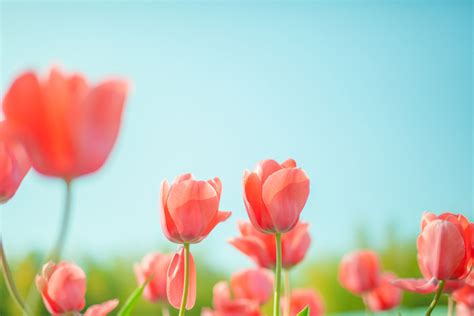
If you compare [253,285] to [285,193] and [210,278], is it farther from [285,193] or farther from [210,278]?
[210,278]

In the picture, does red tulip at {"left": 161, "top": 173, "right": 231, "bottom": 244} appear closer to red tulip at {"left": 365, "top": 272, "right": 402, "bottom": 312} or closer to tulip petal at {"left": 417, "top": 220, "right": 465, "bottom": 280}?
tulip petal at {"left": 417, "top": 220, "right": 465, "bottom": 280}

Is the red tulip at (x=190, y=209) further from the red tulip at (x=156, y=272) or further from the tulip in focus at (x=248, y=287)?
the tulip in focus at (x=248, y=287)

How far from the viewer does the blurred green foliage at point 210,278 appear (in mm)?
2678

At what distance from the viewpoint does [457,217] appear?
2.38ft

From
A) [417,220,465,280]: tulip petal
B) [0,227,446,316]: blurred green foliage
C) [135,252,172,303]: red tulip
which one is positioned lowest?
[0,227,446,316]: blurred green foliage

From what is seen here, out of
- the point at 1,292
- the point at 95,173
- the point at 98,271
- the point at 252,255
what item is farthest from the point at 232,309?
the point at 98,271

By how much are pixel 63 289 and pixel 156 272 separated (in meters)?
0.30

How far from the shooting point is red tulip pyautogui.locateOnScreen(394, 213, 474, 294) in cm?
68

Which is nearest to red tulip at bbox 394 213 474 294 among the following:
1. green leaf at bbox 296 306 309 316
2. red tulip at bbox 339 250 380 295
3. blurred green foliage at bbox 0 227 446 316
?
green leaf at bbox 296 306 309 316

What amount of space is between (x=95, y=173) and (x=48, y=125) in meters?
0.04

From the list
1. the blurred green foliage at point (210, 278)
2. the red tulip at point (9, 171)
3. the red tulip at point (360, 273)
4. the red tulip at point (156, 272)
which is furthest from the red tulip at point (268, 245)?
the blurred green foliage at point (210, 278)

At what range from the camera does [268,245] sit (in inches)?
33.3

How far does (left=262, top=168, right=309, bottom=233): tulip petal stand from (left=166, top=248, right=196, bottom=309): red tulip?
0.34ft

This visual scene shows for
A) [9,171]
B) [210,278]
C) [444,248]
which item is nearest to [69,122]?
[9,171]
